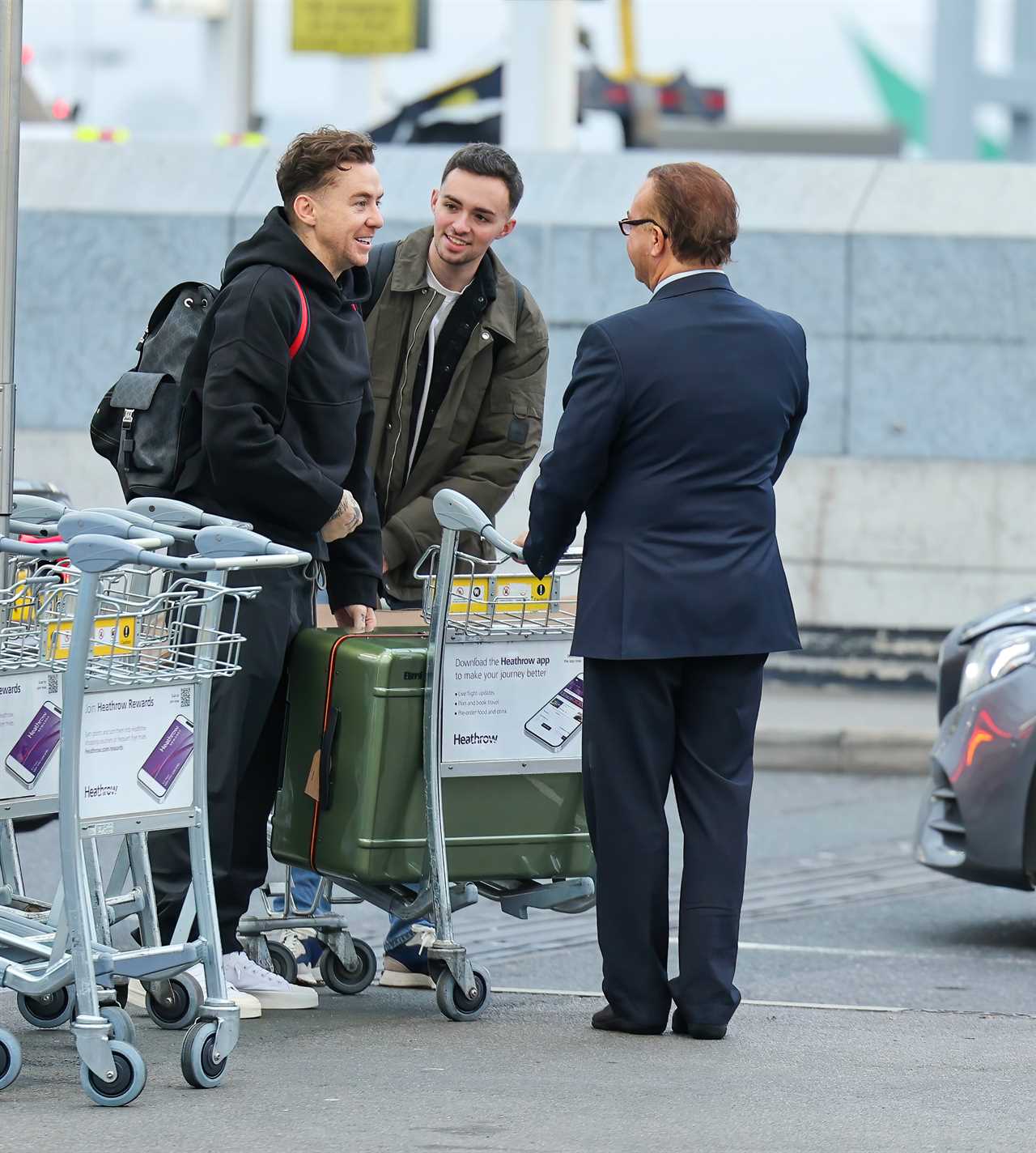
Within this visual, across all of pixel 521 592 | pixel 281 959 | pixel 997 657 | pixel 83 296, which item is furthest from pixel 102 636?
pixel 83 296

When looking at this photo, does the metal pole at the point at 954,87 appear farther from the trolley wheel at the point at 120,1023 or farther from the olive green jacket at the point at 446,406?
the trolley wheel at the point at 120,1023

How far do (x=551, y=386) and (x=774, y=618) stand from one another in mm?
7393

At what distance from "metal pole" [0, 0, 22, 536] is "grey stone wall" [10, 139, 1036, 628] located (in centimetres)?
721

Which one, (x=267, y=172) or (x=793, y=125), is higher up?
(x=793, y=125)

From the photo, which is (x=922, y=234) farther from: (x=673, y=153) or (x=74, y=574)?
(x=74, y=574)

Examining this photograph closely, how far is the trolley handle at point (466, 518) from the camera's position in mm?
5270

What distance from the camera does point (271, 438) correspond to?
17.3 feet

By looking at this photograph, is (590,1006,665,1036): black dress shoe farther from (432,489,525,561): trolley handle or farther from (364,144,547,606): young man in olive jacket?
(364,144,547,606): young man in olive jacket

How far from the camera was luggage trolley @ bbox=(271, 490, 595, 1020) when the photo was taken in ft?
17.7

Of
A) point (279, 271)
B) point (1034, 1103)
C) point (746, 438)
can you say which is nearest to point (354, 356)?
point (279, 271)

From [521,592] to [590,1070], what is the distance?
1209 mm

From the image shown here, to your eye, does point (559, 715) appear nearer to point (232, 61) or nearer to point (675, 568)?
point (675, 568)

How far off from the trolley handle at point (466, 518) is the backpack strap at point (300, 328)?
18.9 inches

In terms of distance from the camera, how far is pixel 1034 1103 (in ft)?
15.9
